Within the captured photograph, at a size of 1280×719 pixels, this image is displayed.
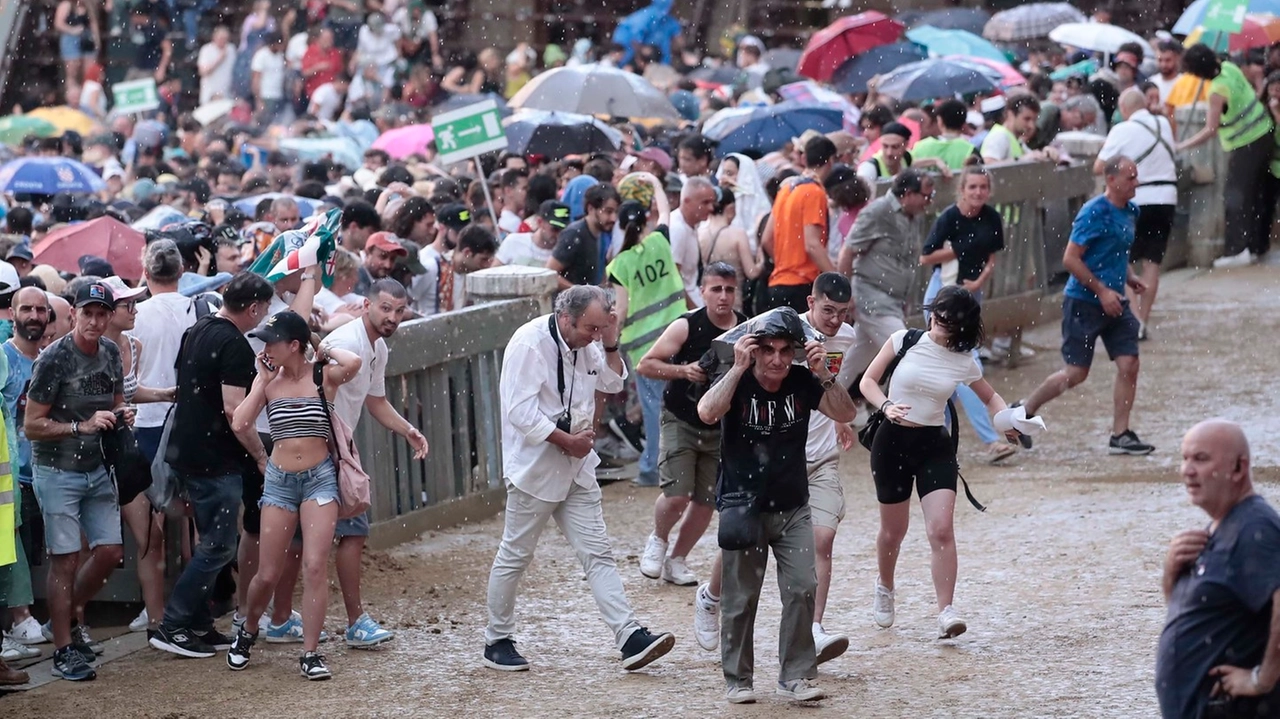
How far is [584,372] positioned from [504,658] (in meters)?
1.27

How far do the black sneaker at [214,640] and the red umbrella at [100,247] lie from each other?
10.4ft

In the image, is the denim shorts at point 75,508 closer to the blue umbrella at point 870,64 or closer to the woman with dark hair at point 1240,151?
the woman with dark hair at point 1240,151

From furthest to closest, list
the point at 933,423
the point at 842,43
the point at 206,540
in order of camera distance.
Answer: the point at 842,43
the point at 206,540
the point at 933,423

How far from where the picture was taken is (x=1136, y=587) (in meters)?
8.48

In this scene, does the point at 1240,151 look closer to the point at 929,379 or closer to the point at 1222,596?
the point at 929,379

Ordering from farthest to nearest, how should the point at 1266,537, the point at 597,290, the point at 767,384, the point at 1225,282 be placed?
the point at 1225,282
the point at 597,290
the point at 767,384
the point at 1266,537

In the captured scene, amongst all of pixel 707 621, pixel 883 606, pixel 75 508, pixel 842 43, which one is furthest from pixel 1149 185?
pixel 75 508

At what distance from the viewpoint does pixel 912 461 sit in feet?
25.6

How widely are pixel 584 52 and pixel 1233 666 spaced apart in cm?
2124

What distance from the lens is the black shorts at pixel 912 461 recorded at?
7.77 metres

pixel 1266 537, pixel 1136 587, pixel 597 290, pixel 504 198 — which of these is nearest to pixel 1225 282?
pixel 504 198

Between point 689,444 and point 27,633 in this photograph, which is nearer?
point 27,633

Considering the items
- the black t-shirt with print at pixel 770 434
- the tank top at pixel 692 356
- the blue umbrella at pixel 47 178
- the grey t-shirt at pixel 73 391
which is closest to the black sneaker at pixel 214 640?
the grey t-shirt at pixel 73 391

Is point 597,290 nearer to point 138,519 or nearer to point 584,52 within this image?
point 138,519
